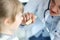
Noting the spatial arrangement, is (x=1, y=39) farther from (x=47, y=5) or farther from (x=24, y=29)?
(x=47, y=5)

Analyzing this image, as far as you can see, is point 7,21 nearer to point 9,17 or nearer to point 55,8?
point 9,17

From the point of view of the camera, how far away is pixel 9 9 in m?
1.25

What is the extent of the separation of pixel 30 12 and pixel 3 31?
1.11 feet

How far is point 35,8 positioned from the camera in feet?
5.30

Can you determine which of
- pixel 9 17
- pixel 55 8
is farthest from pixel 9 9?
pixel 55 8

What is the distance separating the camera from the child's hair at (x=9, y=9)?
4.04 ft

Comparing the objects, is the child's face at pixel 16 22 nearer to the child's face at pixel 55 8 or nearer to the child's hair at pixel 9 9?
the child's hair at pixel 9 9

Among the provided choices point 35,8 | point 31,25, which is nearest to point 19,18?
point 31,25

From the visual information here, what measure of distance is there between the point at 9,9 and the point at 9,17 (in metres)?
0.05

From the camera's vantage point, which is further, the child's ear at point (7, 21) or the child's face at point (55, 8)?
A: the child's face at point (55, 8)

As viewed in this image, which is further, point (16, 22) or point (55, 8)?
point (55, 8)

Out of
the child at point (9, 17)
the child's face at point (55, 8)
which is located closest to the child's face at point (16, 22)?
the child at point (9, 17)

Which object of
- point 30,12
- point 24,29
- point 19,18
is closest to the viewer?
point 19,18

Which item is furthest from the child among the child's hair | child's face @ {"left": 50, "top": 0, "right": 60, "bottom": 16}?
child's face @ {"left": 50, "top": 0, "right": 60, "bottom": 16}
